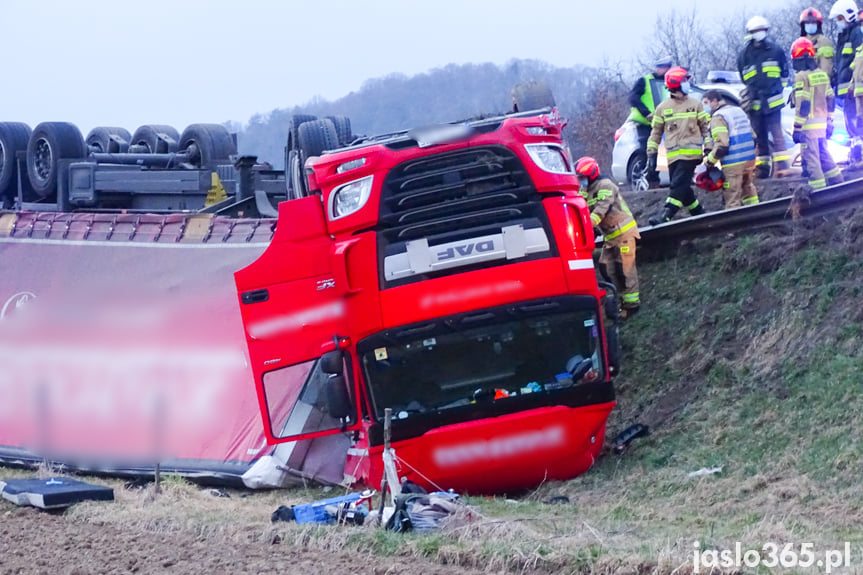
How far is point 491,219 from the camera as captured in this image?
29.1 ft

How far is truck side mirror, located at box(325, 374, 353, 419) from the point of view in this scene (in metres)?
8.90

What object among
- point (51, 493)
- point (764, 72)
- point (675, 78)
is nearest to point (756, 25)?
point (764, 72)

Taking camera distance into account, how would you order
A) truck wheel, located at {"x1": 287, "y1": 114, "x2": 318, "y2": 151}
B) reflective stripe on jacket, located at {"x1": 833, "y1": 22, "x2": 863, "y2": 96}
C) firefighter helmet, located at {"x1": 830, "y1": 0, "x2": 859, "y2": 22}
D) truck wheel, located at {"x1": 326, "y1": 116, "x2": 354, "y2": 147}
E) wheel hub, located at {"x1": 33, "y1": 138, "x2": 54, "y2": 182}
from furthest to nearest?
wheel hub, located at {"x1": 33, "y1": 138, "x2": 54, "y2": 182}
firefighter helmet, located at {"x1": 830, "y1": 0, "x2": 859, "y2": 22}
reflective stripe on jacket, located at {"x1": 833, "y1": 22, "x2": 863, "y2": 96}
truck wheel, located at {"x1": 326, "y1": 116, "x2": 354, "y2": 147}
truck wheel, located at {"x1": 287, "y1": 114, "x2": 318, "y2": 151}

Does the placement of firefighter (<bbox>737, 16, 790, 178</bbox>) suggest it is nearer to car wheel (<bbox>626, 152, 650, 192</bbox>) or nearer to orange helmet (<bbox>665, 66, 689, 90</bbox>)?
orange helmet (<bbox>665, 66, 689, 90</bbox>)

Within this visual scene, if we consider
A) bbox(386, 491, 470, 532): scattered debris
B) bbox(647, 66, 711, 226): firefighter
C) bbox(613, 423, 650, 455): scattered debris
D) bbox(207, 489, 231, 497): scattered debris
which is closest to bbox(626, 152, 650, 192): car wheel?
bbox(647, 66, 711, 226): firefighter

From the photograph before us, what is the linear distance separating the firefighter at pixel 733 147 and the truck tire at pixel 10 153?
29.7 feet

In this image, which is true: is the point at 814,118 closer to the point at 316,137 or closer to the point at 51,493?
the point at 316,137

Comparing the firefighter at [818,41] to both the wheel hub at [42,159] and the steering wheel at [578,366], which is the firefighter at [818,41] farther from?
the wheel hub at [42,159]

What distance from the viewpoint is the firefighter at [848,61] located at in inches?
523

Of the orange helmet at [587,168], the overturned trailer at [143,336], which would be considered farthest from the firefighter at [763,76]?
the overturned trailer at [143,336]

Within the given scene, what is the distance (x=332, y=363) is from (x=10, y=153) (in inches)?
362

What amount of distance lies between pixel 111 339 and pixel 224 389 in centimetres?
169

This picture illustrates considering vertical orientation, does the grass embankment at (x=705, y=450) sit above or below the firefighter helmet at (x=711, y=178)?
below

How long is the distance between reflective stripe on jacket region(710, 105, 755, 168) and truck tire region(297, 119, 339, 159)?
3.86m
